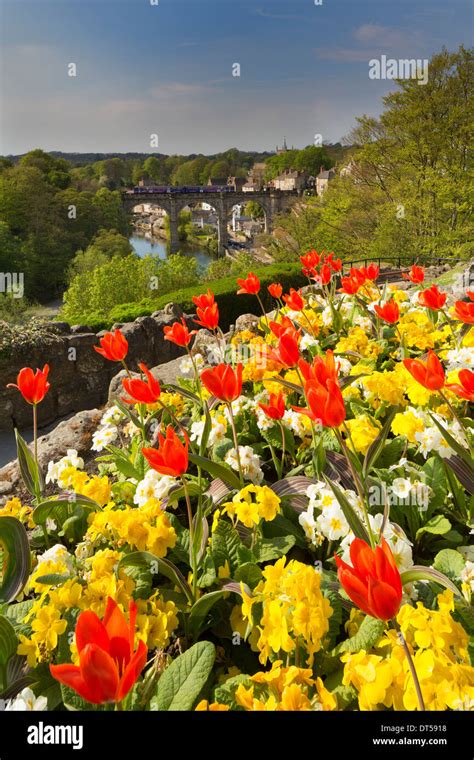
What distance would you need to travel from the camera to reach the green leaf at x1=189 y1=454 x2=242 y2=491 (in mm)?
1819

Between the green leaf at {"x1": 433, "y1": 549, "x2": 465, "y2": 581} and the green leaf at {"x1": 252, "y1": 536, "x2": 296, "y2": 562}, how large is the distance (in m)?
0.46

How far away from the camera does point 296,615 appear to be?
120cm

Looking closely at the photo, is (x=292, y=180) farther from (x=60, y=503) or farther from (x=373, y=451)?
(x=60, y=503)

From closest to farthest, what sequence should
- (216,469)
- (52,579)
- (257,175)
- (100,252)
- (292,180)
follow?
(52,579)
(216,469)
(100,252)
(292,180)
(257,175)

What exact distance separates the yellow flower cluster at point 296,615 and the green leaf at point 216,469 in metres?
0.61

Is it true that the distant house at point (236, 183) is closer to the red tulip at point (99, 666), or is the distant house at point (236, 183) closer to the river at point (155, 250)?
the river at point (155, 250)

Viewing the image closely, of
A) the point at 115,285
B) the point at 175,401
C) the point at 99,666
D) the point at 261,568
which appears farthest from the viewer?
the point at 115,285

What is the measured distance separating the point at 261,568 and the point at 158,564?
0.38m

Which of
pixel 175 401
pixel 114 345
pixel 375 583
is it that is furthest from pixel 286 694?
pixel 175 401

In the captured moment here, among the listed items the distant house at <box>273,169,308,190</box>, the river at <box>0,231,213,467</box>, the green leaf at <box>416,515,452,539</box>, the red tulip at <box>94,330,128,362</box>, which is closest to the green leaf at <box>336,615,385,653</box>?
the green leaf at <box>416,515,452,539</box>

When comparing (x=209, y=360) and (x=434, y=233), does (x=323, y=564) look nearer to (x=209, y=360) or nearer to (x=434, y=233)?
(x=209, y=360)

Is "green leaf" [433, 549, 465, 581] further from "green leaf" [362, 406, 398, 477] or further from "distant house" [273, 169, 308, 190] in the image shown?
"distant house" [273, 169, 308, 190]
